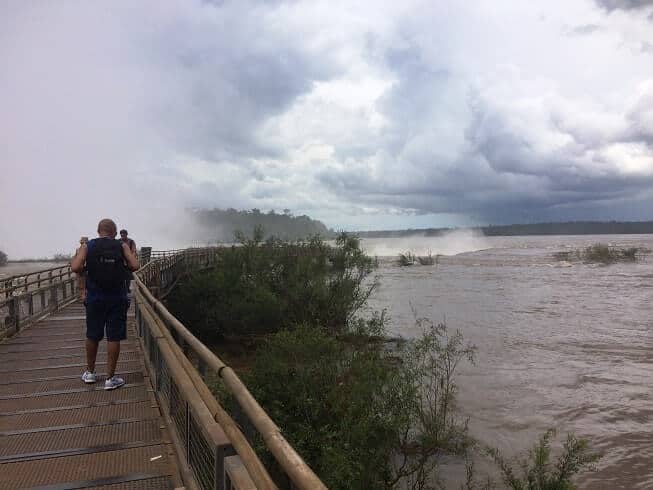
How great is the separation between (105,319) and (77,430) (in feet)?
5.16

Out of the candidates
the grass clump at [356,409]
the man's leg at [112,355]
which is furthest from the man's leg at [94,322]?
the grass clump at [356,409]

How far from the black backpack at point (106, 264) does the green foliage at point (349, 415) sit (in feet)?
14.1

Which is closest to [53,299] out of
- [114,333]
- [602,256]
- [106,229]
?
[114,333]

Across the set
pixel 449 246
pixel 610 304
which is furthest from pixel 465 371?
pixel 449 246

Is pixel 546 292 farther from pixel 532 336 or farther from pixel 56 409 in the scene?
pixel 56 409

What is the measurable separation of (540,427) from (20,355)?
39.2 ft

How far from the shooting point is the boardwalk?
4.01 meters

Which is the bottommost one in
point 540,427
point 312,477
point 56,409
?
point 540,427

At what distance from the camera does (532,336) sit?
76.9ft

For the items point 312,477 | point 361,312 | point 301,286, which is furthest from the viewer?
A: point 361,312

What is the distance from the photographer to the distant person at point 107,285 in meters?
5.93

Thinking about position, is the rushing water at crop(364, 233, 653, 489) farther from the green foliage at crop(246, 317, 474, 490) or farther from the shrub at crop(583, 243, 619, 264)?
the shrub at crop(583, 243, 619, 264)

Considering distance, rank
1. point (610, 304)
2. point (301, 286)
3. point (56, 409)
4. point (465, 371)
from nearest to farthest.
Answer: point (56, 409) < point (465, 371) < point (301, 286) < point (610, 304)

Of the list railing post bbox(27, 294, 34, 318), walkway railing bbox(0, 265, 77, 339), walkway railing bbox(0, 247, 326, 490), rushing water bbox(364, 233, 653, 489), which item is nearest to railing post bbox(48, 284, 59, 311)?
walkway railing bbox(0, 265, 77, 339)
